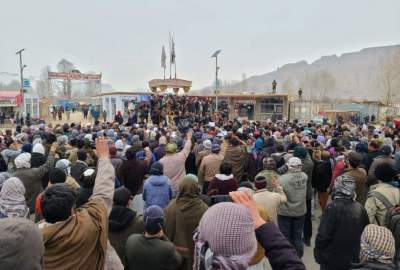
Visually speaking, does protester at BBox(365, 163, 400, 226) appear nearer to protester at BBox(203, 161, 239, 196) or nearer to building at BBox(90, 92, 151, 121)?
protester at BBox(203, 161, 239, 196)

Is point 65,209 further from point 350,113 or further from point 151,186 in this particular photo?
point 350,113

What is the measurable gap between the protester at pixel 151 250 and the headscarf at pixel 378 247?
1666 mm

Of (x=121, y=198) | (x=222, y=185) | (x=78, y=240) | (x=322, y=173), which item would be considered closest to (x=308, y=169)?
(x=322, y=173)

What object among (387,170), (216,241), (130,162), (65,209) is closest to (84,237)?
(65,209)

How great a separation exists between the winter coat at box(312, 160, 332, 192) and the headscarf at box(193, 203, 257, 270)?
6086mm

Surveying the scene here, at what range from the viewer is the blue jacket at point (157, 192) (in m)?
5.53

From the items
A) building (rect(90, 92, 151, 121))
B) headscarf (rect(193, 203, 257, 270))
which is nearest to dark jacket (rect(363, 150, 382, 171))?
headscarf (rect(193, 203, 257, 270))

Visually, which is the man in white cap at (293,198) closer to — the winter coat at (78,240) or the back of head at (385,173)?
the back of head at (385,173)

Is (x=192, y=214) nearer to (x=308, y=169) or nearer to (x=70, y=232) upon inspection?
(x=70, y=232)

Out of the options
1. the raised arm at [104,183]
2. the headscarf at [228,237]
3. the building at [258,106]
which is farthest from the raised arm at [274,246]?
the building at [258,106]

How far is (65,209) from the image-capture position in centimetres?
254

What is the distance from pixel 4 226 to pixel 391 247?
2.71 metres

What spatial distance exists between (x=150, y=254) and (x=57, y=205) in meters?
1.14

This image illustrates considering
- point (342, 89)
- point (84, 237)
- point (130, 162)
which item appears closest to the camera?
point (84, 237)
